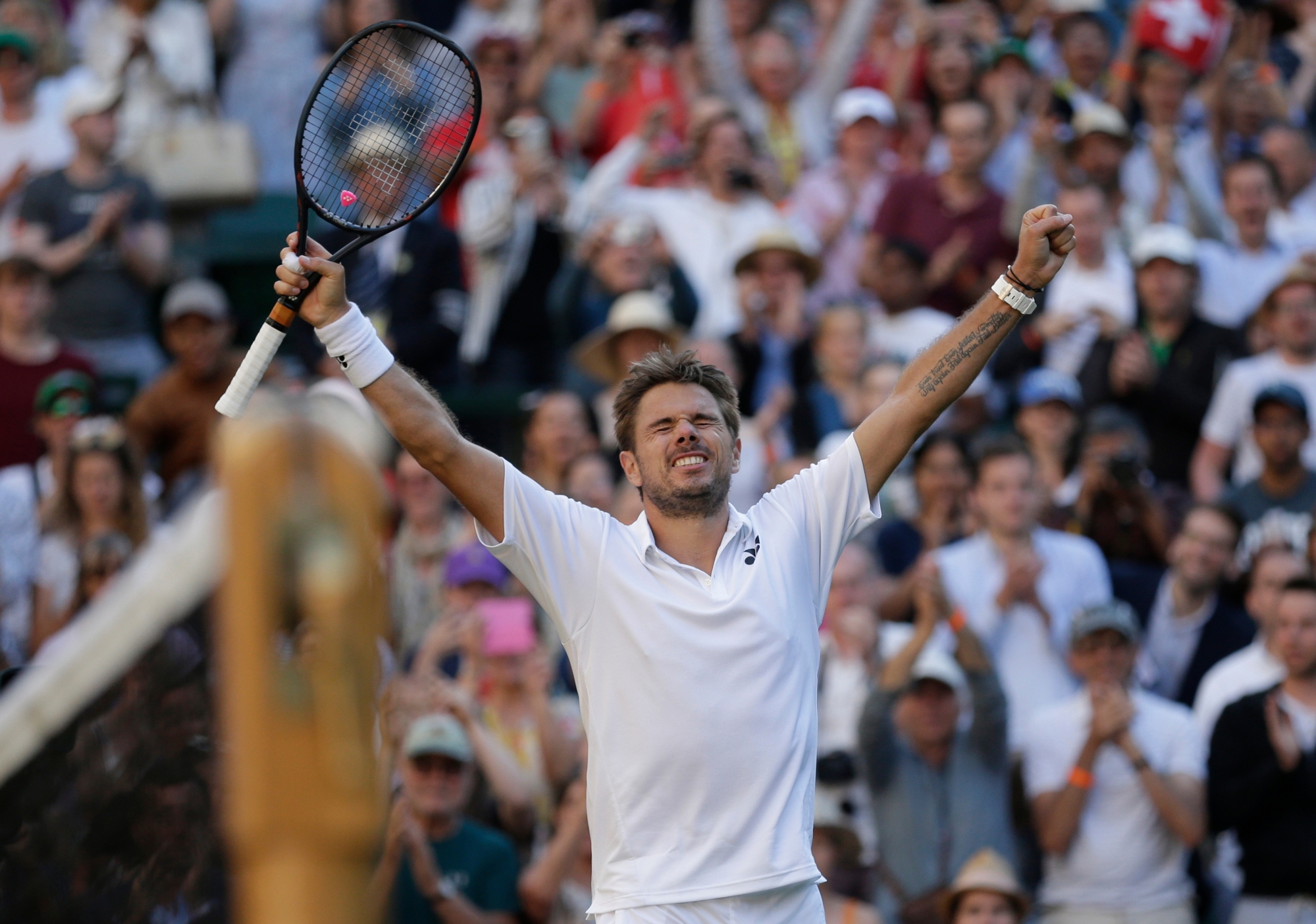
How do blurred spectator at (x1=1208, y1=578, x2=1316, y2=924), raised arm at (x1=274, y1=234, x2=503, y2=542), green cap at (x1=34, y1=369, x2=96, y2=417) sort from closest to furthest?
raised arm at (x1=274, y1=234, x2=503, y2=542) → blurred spectator at (x1=1208, y1=578, x2=1316, y2=924) → green cap at (x1=34, y1=369, x2=96, y2=417)

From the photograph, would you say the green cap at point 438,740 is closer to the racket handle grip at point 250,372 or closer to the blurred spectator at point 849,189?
the racket handle grip at point 250,372

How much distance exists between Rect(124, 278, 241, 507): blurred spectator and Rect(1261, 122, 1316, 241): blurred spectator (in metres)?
6.41

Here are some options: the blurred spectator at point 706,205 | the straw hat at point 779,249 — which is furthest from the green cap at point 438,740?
the blurred spectator at point 706,205

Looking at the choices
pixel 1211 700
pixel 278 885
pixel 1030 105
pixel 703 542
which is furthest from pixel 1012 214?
pixel 278 885

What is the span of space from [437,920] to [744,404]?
3957mm

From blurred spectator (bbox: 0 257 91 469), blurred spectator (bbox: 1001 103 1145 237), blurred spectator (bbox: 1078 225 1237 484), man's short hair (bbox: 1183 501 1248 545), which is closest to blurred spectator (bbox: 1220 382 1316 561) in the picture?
man's short hair (bbox: 1183 501 1248 545)

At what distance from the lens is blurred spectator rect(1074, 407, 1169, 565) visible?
349 inches

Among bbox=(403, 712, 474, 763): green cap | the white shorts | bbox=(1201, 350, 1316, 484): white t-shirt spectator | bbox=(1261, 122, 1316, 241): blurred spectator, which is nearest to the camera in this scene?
the white shorts

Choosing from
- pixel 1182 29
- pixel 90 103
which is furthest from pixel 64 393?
pixel 1182 29

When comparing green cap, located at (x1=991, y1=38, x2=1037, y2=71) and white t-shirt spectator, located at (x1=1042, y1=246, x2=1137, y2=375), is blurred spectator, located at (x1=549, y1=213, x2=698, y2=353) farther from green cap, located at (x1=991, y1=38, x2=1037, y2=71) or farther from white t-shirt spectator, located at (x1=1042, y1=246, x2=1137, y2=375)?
green cap, located at (x1=991, y1=38, x2=1037, y2=71)

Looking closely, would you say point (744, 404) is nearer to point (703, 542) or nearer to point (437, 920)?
point (437, 920)

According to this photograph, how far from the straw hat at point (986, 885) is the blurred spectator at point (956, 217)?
4359mm

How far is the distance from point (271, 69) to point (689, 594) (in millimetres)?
9126

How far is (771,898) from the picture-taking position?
4.23m
